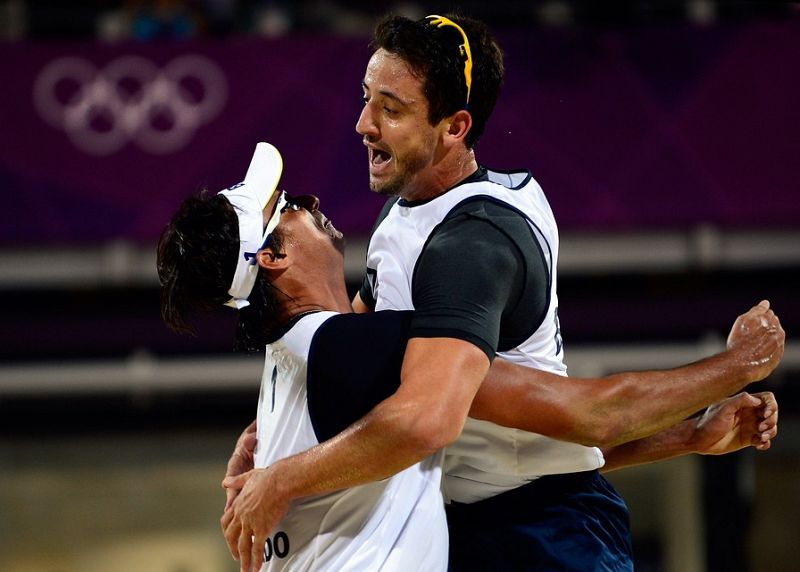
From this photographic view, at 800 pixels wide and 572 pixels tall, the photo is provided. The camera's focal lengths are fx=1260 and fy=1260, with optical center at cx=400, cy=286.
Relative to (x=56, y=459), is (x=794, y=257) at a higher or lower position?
higher

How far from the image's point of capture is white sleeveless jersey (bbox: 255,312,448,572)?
2.87 m

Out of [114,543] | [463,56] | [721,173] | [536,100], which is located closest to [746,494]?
[721,173]

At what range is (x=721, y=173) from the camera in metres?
7.07

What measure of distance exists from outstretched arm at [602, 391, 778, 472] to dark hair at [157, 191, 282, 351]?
100 centimetres

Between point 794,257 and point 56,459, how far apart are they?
490 cm

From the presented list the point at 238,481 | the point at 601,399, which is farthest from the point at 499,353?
the point at 238,481

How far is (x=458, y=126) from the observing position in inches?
123

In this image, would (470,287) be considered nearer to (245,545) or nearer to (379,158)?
(379,158)

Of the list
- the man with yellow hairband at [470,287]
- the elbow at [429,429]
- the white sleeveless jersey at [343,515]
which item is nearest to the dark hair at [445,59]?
the man with yellow hairband at [470,287]

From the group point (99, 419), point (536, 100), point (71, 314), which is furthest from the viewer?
point (99, 419)

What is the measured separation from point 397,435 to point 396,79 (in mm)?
905

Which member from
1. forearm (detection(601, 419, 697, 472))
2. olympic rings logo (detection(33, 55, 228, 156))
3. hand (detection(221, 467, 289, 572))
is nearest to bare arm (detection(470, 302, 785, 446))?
forearm (detection(601, 419, 697, 472))

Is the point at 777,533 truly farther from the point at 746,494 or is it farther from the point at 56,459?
the point at 56,459

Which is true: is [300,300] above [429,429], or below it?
above
